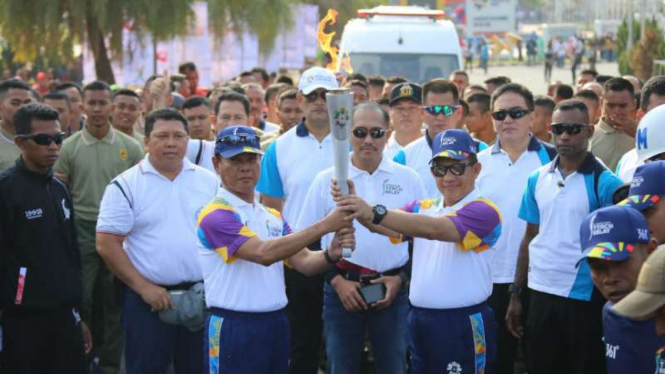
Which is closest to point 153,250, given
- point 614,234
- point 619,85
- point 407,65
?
point 614,234

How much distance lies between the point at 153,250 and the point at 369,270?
1363mm

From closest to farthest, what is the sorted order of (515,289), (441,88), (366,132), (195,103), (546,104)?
(366,132), (515,289), (441,88), (195,103), (546,104)

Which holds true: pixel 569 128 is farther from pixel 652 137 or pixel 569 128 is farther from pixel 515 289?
pixel 515 289

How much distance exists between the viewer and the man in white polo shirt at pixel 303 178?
7215mm

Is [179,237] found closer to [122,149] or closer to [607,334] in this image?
[122,149]

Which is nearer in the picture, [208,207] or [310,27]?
[208,207]

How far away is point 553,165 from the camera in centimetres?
645

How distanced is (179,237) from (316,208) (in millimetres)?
883

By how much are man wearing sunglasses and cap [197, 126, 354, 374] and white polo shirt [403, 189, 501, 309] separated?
0.54 m

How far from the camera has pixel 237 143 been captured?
226 inches

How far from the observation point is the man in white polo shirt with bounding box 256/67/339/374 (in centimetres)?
721

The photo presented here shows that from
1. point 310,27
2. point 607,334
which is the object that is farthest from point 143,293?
point 310,27

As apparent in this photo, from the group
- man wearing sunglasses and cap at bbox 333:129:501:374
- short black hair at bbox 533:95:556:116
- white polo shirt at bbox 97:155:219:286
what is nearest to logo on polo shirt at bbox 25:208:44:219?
white polo shirt at bbox 97:155:219:286

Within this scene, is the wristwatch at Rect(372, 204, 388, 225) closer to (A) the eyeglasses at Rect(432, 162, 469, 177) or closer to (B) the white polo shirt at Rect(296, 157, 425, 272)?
(A) the eyeglasses at Rect(432, 162, 469, 177)
